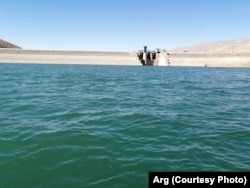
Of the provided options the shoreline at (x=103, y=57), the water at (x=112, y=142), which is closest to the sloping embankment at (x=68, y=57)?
the shoreline at (x=103, y=57)

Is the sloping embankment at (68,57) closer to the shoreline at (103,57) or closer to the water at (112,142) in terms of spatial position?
the shoreline at (103,57)

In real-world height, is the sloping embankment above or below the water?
above

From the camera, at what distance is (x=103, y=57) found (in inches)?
4434

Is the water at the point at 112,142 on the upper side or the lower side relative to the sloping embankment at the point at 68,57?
lower

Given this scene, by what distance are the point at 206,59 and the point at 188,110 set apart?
9772 centimetres

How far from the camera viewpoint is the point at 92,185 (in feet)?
22.9

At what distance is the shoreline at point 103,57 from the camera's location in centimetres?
10900

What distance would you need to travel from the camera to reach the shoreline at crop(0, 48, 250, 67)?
109 meters

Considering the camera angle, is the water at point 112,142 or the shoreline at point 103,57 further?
the shoreline at point 103,57

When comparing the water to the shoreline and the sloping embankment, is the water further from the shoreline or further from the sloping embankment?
the sloping embankment

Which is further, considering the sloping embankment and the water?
the sloping embankment

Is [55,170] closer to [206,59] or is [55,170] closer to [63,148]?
[63,148]

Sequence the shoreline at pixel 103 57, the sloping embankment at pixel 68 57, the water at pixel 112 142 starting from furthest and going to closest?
the sloping embankment at pixel 68 57 < the shoreline at pixel 103 57 < the water at pixel 112 142

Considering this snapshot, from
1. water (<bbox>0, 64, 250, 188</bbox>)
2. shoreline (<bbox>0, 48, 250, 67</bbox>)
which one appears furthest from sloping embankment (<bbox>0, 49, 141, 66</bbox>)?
water (<bbox>0, 64, 250, 188</bbox>)
